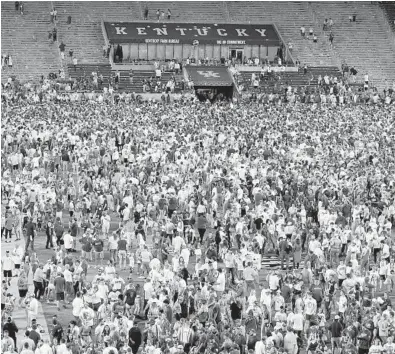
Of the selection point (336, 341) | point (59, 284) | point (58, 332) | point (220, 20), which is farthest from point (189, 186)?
point (220, 20)

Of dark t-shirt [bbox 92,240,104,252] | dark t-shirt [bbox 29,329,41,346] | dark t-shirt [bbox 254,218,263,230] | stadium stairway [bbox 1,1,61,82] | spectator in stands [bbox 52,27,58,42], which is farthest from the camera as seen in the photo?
spectator in stands [bbox 52,27,58,42]

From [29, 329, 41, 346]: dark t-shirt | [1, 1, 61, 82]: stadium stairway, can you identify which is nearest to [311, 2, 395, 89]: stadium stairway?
[1, 1, 61, 82]: stadium stairway

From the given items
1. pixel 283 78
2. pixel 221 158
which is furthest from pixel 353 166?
pixel 283 78

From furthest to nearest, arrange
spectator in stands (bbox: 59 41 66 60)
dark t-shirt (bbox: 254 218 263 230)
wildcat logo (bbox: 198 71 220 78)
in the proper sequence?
spectator in stands (bbox: 59 41 66 60), wildcat logo (bbox: 198 71 220 78), dark t-shirt (bbox: 254 218 263 230)

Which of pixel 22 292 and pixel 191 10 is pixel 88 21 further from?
pixel 22 292

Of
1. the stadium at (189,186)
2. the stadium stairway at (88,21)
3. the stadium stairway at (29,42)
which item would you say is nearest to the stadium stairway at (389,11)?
the stadium at (189,186)

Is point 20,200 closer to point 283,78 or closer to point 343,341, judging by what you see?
point 343,341

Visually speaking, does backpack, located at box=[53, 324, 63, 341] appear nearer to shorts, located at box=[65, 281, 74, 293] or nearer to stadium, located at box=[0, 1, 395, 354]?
stadium, located at box=[0, 1, 395, 354]
